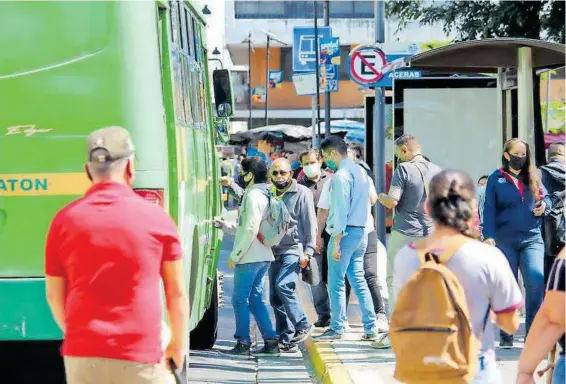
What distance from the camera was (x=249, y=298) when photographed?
36.1ft

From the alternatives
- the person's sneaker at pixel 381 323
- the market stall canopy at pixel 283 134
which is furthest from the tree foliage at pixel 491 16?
the person's sneaker at pixel 381 323

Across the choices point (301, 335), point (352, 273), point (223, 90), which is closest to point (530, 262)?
point (352, 273)

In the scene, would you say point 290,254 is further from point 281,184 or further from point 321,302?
point 321,302

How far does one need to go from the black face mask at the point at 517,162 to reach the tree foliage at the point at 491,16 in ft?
43.7

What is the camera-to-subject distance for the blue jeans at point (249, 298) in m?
10.8

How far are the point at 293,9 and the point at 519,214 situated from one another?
4602cm

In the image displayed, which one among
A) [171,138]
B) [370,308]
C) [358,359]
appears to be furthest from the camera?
[370,308]

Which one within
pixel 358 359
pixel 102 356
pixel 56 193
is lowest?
pixel 358 359

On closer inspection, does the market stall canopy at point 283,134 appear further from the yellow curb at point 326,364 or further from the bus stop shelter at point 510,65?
the yellow curb at point 326,364

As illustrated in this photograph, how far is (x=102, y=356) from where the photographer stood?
15.7ft

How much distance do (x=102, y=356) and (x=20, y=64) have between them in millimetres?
2687

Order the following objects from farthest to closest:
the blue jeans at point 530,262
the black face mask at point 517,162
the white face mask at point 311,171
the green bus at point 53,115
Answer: the white face mask at point 311,171 < the blue jeans at point 530,262 < the black face mask at point 517,162 < the green bus at point 53,115

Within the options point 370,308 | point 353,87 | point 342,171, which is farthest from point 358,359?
point 353,87

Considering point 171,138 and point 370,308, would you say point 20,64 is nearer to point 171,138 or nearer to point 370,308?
point 171,138
